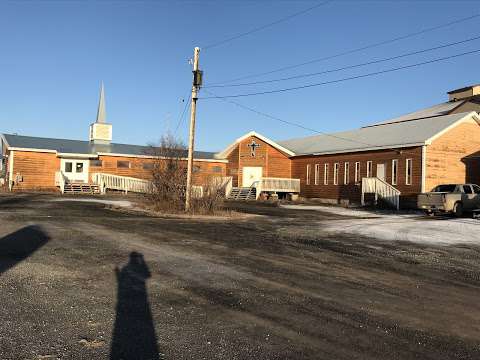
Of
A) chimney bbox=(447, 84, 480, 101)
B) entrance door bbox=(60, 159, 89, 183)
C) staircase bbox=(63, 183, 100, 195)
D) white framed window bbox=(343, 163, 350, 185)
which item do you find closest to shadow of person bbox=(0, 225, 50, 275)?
staircase bbox=(63, 183, 100, 195)

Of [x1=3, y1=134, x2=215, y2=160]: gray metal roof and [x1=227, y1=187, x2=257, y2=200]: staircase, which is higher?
[x1=3, y1=134, x2=215, y2=160]: gray metal roof

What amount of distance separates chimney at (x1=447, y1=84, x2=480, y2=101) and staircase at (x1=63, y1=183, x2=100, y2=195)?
40.3 m

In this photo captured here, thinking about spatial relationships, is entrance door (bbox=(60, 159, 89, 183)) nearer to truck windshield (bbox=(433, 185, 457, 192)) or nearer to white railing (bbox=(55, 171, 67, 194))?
white railing (bbox=(55, 171, 67, 194))

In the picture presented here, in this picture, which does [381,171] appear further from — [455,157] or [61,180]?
[61,180]

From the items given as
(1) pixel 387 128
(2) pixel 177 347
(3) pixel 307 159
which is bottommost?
(2) pixel 177 347

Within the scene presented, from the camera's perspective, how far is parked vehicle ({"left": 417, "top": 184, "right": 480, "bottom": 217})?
901 inches

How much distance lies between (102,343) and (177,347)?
0.73 m

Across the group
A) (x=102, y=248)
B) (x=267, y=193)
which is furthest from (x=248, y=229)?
(x=267, y=193)

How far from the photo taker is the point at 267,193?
38719 mm

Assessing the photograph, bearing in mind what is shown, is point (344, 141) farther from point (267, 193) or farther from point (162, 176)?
point (162, 176)

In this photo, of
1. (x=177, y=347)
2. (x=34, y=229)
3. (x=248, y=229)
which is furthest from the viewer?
(x=248, y=229)

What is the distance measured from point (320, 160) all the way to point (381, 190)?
26.9ft

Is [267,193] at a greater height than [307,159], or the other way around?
[307,159]

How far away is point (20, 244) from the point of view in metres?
10.5
